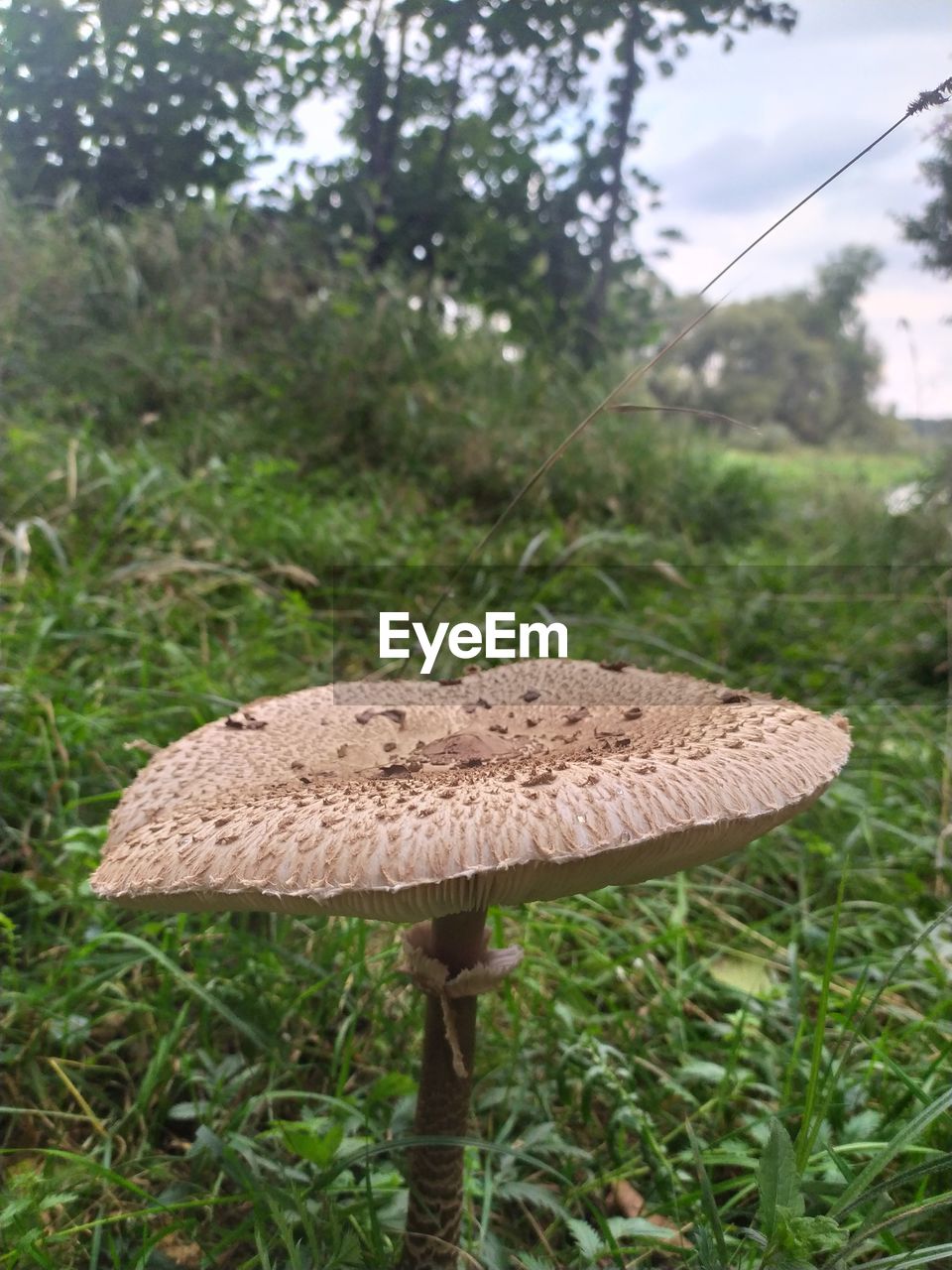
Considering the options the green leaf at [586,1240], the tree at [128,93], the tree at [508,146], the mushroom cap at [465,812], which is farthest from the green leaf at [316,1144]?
the tree at [128,93]

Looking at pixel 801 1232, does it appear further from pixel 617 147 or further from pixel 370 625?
pixel 617 147

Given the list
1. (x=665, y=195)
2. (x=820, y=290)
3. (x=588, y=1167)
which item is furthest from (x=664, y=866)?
(x=820, y=290)

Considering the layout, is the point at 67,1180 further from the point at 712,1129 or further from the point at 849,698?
the point at 849,698

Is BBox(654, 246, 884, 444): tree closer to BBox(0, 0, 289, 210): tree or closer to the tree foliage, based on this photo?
the tree foliage

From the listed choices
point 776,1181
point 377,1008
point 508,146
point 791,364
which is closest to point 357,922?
point 377,1008

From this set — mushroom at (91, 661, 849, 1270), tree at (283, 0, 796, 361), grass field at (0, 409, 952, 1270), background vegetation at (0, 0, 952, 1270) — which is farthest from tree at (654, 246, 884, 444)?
mushroom at (91, 661, 849, 1270)

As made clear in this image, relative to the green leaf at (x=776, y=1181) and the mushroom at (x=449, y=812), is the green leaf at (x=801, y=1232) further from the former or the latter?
the mushroom at (x=449, y=812)
